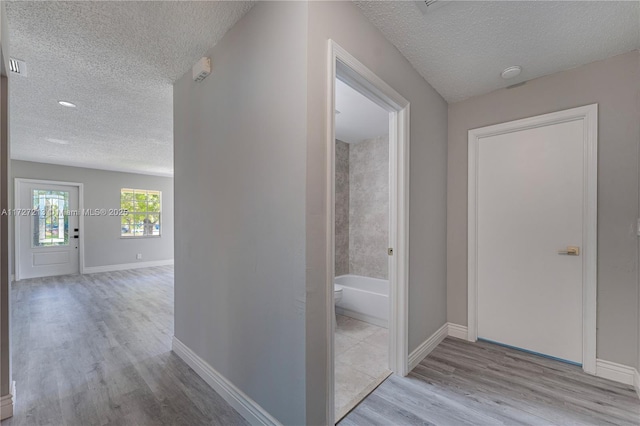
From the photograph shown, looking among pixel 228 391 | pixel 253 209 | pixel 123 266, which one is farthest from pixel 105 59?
pixel 123 266

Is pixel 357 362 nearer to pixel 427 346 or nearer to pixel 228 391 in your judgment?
pixel 427 346

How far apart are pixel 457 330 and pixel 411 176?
1699 mm

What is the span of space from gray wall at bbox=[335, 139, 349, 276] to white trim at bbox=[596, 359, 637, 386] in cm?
278

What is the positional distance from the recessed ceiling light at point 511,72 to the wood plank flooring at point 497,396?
239 centimetres

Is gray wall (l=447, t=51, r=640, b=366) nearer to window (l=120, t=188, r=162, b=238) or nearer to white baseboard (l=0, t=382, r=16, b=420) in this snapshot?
white baseboard (l=0, t=382, r=16, b=420)

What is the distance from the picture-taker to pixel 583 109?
2.08 meters

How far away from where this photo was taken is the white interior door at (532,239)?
84.8 inches

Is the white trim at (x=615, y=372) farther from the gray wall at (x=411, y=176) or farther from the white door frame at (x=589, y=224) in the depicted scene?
the gray wall at (x=411, y=176)

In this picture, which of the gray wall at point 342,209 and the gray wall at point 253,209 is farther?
the gray wall at point 342,209

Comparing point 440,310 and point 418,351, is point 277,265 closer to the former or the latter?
point 418,351

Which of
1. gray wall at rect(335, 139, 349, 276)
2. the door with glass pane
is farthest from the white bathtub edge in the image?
the door with glass pane

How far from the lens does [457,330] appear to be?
2668 mm

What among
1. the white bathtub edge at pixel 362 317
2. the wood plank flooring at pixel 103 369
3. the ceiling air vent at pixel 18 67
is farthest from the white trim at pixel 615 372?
the ceiling air vent at pixel 18 67

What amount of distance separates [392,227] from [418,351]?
1088 mm
